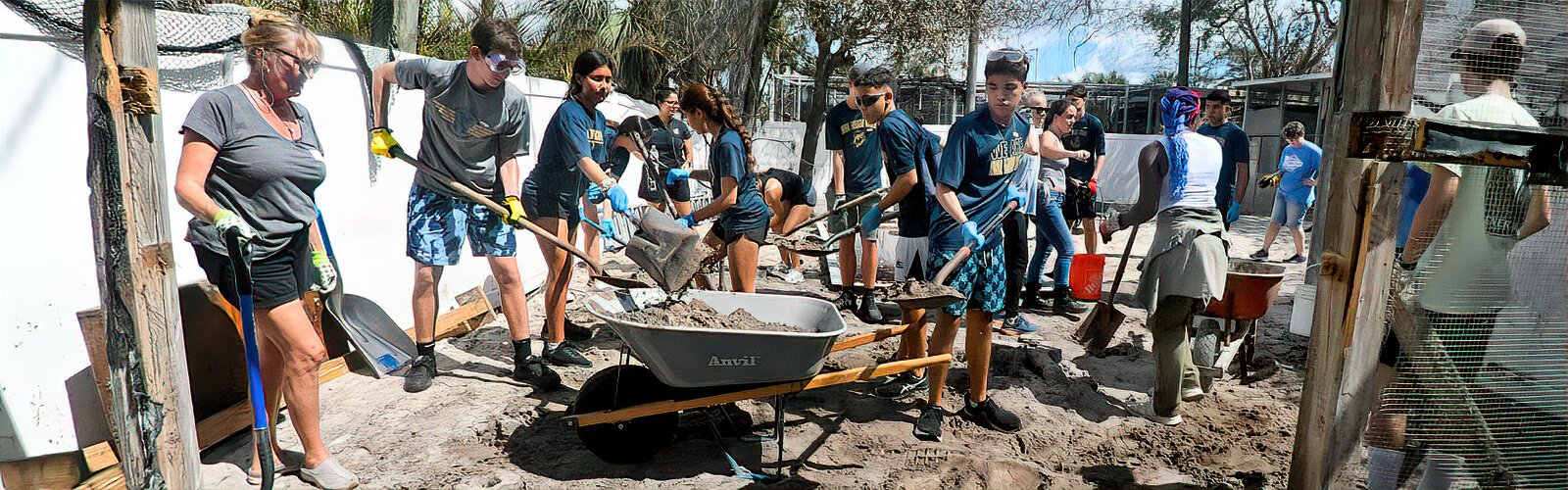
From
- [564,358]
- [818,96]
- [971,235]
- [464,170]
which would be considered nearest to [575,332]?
[564,358]

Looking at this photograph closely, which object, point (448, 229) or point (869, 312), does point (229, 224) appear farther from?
point (869, 312)

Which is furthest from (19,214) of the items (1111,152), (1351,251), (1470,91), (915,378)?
(1111,152)

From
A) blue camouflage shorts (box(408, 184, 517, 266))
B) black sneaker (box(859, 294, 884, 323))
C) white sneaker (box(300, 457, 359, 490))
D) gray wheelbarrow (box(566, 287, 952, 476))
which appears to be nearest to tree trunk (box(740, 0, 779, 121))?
black sneaker (box(859, 294, 884, 323))

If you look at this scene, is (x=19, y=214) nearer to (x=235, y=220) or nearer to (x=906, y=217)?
(x=235, y=220)

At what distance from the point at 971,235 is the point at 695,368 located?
138cm

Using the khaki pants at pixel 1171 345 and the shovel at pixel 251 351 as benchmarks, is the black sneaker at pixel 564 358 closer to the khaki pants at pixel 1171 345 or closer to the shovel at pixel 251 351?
the shovel at pixel 251 351

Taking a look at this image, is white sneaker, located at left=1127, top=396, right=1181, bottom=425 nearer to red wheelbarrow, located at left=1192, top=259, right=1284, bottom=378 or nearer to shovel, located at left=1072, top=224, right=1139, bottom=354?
red wheelbarrow, located at left=1192, top=259, right=1284, bottom=378

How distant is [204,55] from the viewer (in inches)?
141

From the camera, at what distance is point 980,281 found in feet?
12.3

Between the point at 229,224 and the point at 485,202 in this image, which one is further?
the point at 485,202

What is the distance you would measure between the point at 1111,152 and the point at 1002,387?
38.9 ft

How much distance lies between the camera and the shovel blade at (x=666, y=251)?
12.0ft

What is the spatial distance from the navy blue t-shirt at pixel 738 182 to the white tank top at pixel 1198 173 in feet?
7.62

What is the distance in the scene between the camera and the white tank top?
3.78 m
